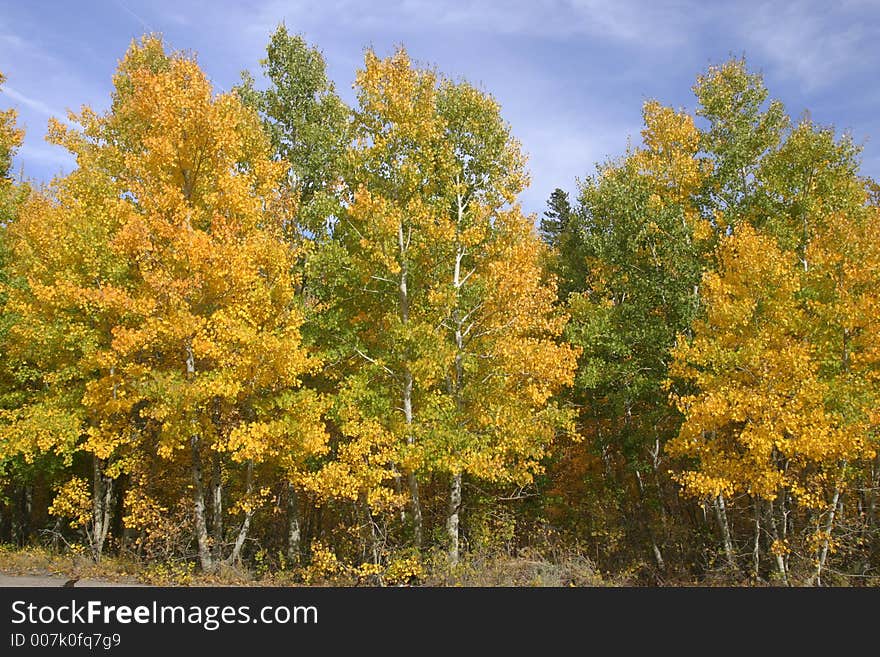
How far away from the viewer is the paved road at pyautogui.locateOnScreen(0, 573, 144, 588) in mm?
13630

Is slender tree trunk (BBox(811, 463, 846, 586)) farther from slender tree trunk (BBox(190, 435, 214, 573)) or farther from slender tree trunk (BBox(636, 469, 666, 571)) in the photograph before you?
slender tree trunk (BBox(190, 435, 214, 573))

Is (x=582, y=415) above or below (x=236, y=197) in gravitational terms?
below

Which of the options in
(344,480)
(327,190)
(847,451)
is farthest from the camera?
(327,190)

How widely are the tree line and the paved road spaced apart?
6.10 ft

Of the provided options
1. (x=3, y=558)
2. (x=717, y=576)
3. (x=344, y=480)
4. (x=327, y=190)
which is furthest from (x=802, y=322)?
(x=3, y=558)

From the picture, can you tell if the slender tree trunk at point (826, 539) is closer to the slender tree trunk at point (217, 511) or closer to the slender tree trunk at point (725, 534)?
the slender tree trunk at point (725, 534)

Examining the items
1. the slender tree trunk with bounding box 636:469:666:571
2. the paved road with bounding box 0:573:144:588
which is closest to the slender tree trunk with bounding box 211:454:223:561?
the paved road with bounding box 0:573:144:588

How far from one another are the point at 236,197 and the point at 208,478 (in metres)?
9.93

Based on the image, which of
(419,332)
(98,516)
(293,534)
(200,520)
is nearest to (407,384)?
(419,332)

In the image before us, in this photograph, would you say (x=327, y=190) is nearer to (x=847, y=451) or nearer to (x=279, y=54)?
(x=279, y=54)

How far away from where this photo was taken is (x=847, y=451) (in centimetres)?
1344

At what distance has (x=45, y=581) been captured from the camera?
1427 cm

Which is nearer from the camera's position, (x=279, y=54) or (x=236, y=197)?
(x=236, y=197)

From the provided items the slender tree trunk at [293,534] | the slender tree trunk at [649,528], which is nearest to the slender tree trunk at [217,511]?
the slender tree trunk at [293,534]
